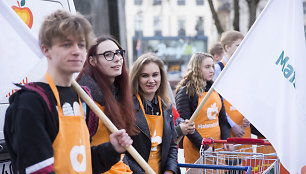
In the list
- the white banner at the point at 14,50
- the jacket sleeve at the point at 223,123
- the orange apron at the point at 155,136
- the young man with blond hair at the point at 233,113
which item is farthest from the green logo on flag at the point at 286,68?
the white banner at the point at 14,50

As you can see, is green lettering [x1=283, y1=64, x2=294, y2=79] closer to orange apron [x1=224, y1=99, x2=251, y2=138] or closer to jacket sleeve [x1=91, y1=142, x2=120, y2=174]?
orange apron [x1=224, y1=99, x2=251, y2=138]

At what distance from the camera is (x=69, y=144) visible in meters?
2.20

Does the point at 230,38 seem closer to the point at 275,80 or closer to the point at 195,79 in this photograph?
the point at 195,79

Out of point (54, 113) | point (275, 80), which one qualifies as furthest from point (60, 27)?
point (275, 80)

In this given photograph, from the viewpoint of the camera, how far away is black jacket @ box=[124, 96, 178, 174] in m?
Answer: 3.38

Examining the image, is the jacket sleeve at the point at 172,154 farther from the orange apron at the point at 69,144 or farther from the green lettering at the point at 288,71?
the orange apron at the point at 69,144

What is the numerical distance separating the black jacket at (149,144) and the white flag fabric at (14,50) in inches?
46.2

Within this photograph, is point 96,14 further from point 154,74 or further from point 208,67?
point 154,74

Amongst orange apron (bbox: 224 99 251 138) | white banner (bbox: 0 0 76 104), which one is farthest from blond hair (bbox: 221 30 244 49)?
white banner (bbox: 0 0 76 104)

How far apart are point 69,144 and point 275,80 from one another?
2177 mm

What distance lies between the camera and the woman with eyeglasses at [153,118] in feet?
11.3

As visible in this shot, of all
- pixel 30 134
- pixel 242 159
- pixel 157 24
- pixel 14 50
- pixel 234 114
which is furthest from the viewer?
pixel 157 24

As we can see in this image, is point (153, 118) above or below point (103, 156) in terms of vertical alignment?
above

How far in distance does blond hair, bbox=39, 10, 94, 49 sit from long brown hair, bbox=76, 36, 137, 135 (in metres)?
0.80
